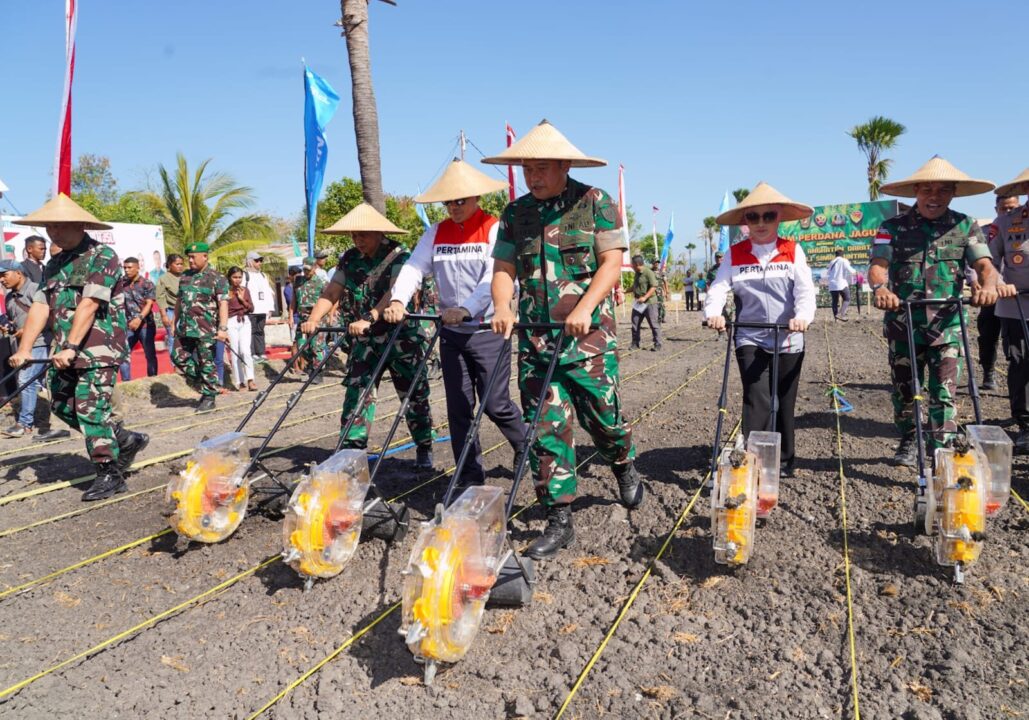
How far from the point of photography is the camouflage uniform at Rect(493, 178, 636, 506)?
396 centimetres

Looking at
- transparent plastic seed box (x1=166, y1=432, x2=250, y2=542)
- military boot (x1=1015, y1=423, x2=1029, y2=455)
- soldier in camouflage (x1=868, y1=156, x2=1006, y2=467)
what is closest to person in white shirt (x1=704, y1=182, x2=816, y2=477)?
soldier in camouflage (x1=868, y1=156, x2=1006, y2=467)

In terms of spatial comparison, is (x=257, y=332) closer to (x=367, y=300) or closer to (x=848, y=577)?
(x=367, y=300)

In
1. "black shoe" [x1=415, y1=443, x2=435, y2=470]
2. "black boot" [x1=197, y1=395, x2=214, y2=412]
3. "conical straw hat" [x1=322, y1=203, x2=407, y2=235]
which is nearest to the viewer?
"conical straw hat" [x1=322, y1=203, x2=407, y2=235]

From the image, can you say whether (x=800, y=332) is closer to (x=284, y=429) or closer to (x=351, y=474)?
(x=351, y=474)

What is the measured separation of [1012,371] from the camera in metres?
5.86

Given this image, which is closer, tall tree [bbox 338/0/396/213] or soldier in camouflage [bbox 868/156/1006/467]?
soldier in camouflage [bbox 868/156/1006/467]

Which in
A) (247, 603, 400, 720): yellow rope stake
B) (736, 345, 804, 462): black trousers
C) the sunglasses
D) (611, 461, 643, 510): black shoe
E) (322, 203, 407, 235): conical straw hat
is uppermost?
(322, 203, 407, 235): conical straw hat

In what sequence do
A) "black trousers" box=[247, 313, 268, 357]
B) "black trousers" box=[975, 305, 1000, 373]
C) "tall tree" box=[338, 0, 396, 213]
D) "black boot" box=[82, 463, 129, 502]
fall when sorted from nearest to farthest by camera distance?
"black boot" box=[82, 463, 129, 502] < "black trousers" box=[975, 305, 1000, 373] < "tall tree" box=[338, 0, 396, 213] < "black trousers" box=[247, 313, 268, 357]

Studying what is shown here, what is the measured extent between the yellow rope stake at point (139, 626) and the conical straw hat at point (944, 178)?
4.57m

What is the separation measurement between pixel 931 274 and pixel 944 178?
0.63 m

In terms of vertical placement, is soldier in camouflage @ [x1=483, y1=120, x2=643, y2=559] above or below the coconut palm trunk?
below

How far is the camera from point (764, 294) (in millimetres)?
4820

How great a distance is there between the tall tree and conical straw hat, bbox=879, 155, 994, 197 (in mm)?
7035

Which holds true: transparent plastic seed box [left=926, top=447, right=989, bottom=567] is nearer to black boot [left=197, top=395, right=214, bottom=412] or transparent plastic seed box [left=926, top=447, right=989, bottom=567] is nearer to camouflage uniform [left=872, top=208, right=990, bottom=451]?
camouflage uniform [left=872, top=208, right=990, bottom=451]
